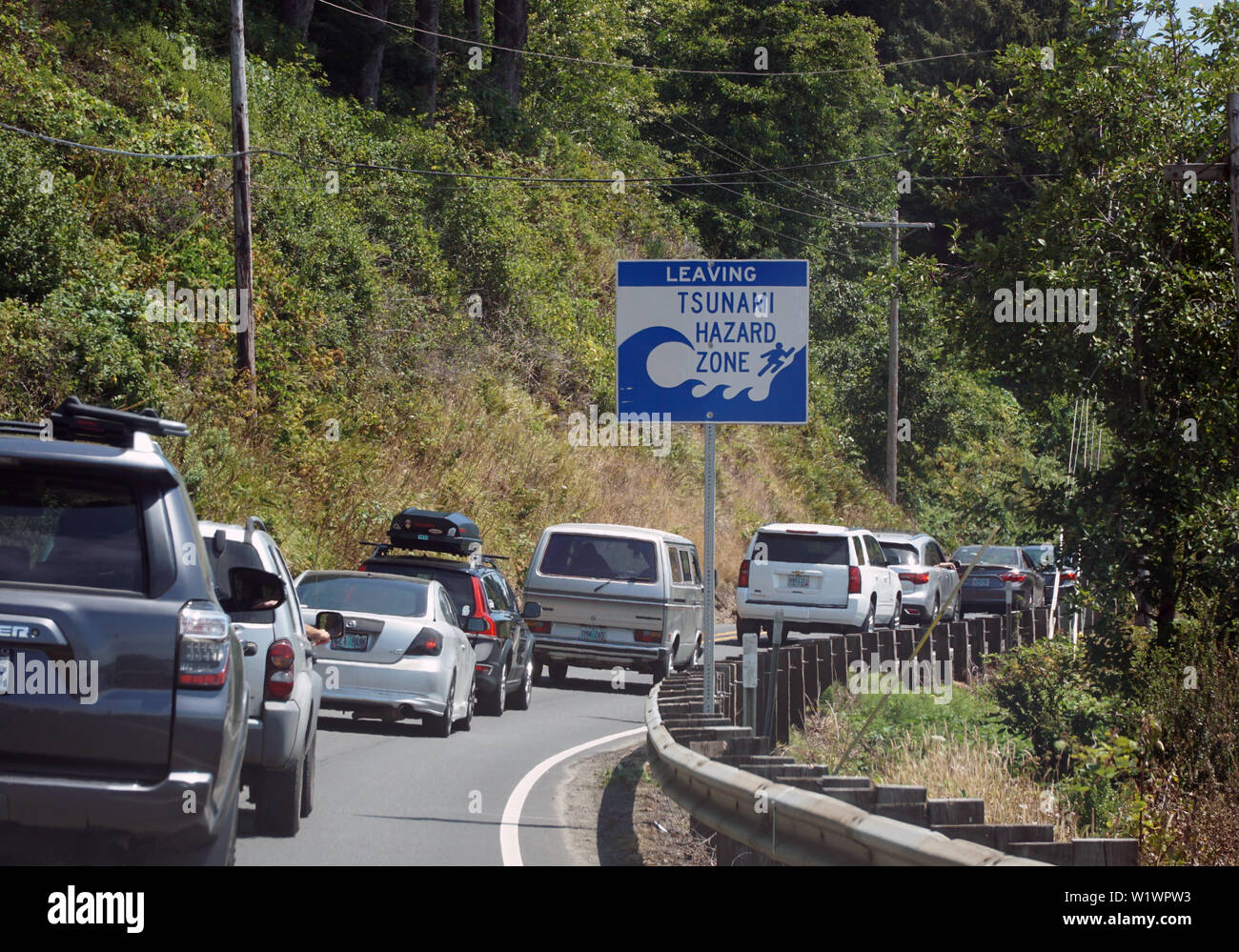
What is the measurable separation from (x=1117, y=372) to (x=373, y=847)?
7.75 meters

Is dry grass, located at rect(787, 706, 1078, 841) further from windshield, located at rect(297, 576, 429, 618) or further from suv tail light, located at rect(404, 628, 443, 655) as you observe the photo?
windshield, located at rect(297, 576, 429, 618)

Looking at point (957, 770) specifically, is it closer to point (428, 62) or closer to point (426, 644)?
point (426, 644)

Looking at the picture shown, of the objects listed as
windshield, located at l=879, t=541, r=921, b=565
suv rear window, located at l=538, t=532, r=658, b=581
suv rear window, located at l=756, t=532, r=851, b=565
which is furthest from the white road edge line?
windshield, located at l=879, t=541, r=921, b=565

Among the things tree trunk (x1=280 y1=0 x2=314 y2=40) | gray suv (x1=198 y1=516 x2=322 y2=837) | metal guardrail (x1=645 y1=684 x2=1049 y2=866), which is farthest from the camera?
tree trunk (x1=280 y1=0 x2=314 y2=40)

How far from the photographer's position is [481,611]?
53.1 feet

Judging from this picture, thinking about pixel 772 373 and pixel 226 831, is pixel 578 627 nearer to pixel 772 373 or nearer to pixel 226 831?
pixel 772 373

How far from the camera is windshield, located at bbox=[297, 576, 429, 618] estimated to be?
45.0 ft

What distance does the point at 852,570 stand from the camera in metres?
24.7

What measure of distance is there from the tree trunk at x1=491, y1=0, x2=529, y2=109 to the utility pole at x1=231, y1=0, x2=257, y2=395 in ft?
68.9

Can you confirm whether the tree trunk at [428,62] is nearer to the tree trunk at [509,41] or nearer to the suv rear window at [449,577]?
the tree trunk at [509,41]

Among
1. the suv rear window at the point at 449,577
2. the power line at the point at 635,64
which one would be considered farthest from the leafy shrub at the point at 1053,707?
the power line at the point at 635,64

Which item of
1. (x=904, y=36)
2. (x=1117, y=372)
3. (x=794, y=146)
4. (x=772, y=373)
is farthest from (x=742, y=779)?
(x=904, y=36)

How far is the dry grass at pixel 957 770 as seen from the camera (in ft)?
32.1

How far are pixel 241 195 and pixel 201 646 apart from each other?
711 inches
